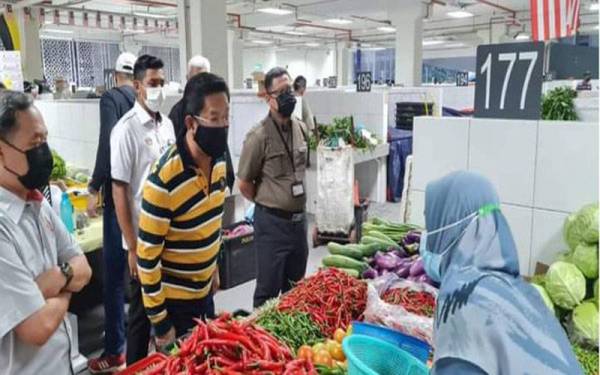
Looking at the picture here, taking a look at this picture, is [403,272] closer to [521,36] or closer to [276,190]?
[276,190]

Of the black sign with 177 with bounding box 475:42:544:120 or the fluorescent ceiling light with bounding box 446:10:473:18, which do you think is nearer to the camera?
the black sign with 177 with bounding box 475:42:544:120

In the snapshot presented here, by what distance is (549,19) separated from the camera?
344 cm

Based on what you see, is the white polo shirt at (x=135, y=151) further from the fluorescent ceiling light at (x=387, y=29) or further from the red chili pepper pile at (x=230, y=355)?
the fluorescent ceiling light at (x=387, y=29)

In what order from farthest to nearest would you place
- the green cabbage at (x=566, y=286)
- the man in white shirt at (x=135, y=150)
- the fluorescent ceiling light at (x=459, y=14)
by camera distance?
the fluorescent ceiling light at (x=459, y=14), the man in white shirt at (x=135, y=150), the green cabbage at (x=566, y=286)

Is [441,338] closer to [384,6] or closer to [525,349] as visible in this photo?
[525,349]

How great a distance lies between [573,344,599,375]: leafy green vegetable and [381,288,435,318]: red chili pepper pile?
0.52m

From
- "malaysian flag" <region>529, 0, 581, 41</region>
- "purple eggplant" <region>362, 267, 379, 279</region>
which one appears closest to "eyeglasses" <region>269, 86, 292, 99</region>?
"purple eggplant" <region>362, 267, 379, 279</region>

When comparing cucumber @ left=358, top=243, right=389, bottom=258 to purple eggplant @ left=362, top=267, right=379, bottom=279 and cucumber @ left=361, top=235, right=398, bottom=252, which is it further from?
purple eggplant @ left=362, top=267, right=379, bottom=279

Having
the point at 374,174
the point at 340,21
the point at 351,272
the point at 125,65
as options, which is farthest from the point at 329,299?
the point at 340,21

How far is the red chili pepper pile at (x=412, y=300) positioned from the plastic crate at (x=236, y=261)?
7.63 ft

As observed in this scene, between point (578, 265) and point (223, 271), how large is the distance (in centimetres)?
302

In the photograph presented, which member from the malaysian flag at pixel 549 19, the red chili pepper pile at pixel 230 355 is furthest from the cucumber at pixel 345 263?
the malaysian flag at pixel 549 19

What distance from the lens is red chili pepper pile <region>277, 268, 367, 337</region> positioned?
2.11m

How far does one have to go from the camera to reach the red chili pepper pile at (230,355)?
1574 mm
